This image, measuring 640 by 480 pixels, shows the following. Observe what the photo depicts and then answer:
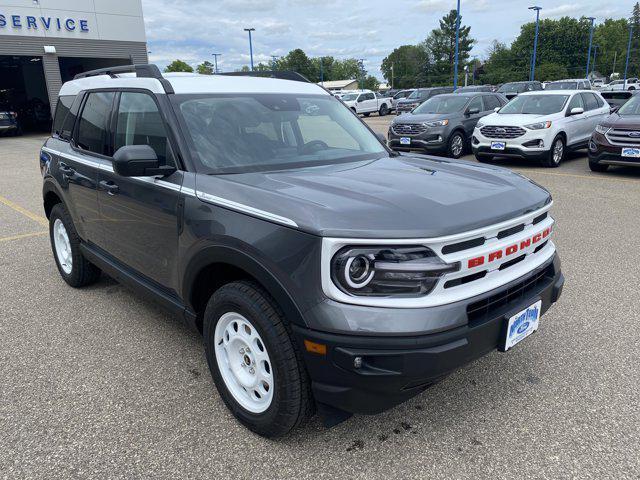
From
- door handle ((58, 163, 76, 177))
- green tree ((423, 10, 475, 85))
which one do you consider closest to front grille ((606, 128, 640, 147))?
door handle ((58, 163, 76, 177))

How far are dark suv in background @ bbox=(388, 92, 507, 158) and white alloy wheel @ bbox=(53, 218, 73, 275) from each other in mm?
9299

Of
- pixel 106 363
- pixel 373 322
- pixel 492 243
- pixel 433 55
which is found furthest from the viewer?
pixel 433 55

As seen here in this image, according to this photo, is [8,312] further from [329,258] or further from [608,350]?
[608,350]

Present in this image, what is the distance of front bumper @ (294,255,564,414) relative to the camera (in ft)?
6.75

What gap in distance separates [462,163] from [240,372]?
2053 mm

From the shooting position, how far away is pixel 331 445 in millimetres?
2543

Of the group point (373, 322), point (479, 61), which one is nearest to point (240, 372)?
point (373, 322)

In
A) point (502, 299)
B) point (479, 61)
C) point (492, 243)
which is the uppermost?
point (479, 61)

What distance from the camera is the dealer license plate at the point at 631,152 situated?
9.17 metres

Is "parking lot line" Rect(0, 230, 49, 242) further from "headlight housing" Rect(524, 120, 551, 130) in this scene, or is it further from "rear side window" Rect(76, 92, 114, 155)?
"headlight housing" Rect(524, 120, 551, 130)

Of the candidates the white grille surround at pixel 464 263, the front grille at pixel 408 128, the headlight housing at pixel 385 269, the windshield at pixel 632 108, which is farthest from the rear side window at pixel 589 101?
the headlight housing at pixel 385 269

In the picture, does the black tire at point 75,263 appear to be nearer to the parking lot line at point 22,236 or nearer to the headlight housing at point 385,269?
the parking lot line at point 22,236

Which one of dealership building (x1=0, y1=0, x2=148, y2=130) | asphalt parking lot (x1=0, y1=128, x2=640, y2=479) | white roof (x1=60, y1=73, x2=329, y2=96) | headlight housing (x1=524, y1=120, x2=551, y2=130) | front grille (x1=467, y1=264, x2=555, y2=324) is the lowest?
asphalt parking lot (x1=0, y1=128, x2=640, y2=479)

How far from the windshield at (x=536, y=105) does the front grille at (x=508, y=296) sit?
991cm
